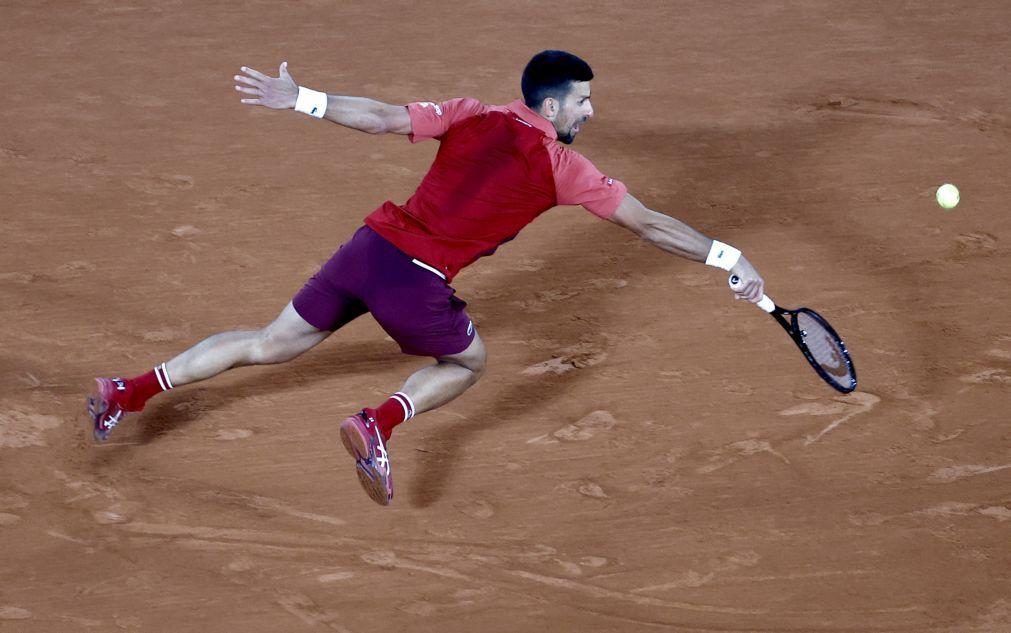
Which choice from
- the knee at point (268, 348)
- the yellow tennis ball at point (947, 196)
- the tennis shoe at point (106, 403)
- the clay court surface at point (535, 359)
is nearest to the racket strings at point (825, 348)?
the clay court surface at point (535, 359)

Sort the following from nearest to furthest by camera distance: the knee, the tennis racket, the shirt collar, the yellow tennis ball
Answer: the shirt collar, the knee, the tennis racket, the yellow tennis ball

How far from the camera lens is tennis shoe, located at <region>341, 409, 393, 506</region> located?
17.7 feet

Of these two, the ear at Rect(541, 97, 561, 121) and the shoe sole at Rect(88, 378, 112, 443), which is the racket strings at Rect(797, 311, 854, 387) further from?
the shoe sole at Rect(88, 378, 112, 443)

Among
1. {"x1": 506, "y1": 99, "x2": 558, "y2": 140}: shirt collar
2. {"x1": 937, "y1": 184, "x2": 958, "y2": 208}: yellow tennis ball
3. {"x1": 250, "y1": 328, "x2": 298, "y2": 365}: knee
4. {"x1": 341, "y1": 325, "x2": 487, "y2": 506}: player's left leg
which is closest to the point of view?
{"x1": 341, "y1": 325, "x2": 487, "y2": 506}: player's left leg

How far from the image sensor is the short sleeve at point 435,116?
5.57 meters

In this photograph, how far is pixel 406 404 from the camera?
568cm

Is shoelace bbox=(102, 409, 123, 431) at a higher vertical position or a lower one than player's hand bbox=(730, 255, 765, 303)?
lower

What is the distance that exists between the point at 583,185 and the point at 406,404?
114 centimetres

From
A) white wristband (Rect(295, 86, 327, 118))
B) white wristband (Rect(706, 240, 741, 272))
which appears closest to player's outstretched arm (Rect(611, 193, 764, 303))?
white wristband (Rect(706, 240, 741, 272))

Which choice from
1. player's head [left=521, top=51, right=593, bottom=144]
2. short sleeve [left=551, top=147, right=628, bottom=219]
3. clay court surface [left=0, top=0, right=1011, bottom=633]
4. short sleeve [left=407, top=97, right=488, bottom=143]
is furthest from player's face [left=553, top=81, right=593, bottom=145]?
clay court surface [left=0, top=0, right=1011, bottom=633]

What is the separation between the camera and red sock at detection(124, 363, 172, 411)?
5.88 meters

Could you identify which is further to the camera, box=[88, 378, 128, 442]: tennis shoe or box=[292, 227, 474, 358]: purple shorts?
box=[88, 378, 128, 442]: tennis shoe

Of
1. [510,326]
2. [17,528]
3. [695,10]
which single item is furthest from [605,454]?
[695,10]

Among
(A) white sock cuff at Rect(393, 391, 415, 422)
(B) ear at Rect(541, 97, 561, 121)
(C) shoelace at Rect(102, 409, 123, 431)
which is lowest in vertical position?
(C) shoelace at Rect(102, 409, 123, 431)
